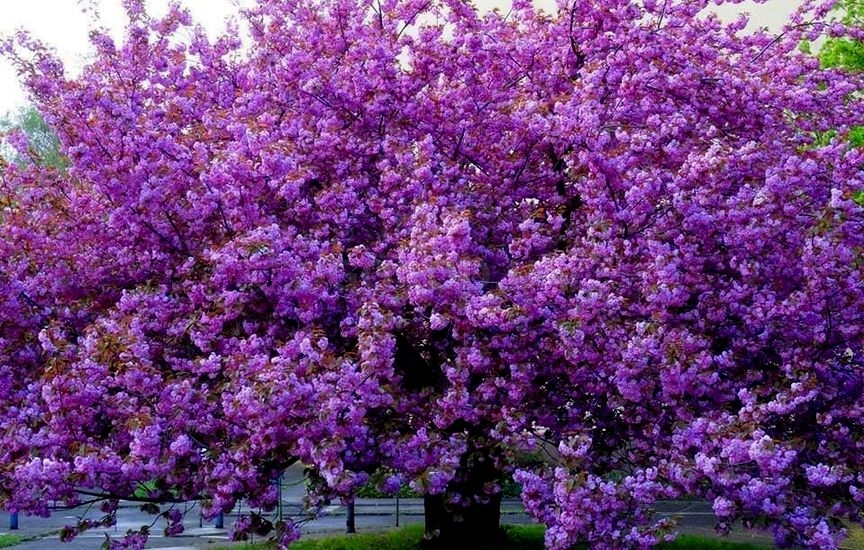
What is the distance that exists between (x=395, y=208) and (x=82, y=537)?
51.3ft

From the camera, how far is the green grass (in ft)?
69.2

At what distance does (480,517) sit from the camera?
13953 mm

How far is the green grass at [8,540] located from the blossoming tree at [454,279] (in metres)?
11.6

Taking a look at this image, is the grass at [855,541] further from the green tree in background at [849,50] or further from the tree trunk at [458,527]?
the green tree in background at [849,50]

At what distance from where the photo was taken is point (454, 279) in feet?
30.2

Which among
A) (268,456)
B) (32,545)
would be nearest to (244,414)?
(268,456)

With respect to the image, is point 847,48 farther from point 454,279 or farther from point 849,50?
point 454,279

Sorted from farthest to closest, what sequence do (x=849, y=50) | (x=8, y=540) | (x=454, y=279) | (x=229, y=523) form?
(x=849, y=50), (x=229, y=523), (x=8, y=540), (x=454, y=279)

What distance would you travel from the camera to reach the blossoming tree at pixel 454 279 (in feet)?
30.3

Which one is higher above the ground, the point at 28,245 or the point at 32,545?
the point at 28,245

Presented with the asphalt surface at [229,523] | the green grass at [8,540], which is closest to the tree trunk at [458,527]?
the asphalt surface at [229,523]

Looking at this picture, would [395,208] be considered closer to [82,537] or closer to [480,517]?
[480,517]

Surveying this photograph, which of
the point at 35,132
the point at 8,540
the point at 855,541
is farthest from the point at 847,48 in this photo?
the point at 35,132

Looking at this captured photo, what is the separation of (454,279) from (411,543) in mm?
6423
